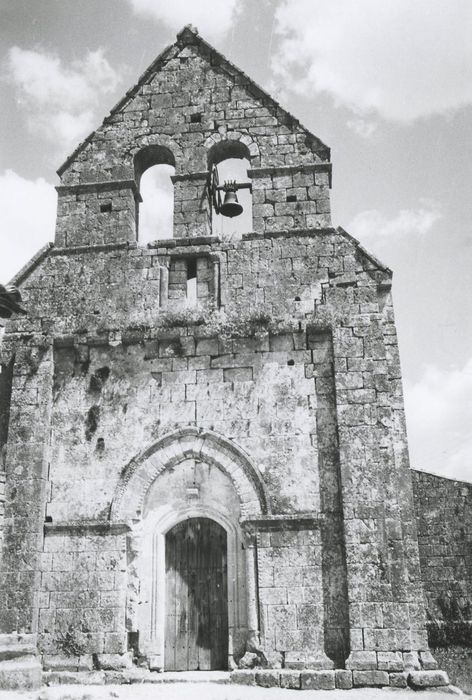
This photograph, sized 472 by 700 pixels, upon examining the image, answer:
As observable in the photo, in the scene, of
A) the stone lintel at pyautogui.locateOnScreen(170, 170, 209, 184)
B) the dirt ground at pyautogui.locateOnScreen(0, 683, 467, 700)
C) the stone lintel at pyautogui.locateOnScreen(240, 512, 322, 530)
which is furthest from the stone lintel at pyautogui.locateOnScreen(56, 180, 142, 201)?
the dirt ground at pyautogui.locateOnScreen(0, 683, 467, 700)

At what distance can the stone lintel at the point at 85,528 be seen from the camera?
366 inches

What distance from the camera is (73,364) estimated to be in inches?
408

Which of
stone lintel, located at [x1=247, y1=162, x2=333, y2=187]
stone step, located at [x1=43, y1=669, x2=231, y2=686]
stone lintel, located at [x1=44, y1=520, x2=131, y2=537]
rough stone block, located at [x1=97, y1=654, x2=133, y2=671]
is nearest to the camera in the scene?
stone step, located at [x1=43, y1=669, x2=231, y2=686]

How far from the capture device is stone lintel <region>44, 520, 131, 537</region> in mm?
9305

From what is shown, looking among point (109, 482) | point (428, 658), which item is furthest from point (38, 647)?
point (428, 658)

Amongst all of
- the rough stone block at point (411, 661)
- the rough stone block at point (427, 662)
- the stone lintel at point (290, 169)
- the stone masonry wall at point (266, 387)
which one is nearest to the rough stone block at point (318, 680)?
the stone masonry wall at point (266, 387)

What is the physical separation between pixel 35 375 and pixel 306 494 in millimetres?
4211

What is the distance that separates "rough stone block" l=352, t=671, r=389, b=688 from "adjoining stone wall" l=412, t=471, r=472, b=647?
8.39ft

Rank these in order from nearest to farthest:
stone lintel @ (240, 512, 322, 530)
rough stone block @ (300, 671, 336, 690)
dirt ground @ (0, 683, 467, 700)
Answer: dirt ground @ (0, 683, 467, 700) < rough stone block @ (300, 671, 336, 690) < stone lintel @ (240, 512, 322, 530)

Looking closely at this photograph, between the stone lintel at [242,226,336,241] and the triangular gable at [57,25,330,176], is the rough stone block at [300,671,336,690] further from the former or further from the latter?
the triangular gable at [57,25,330,176]

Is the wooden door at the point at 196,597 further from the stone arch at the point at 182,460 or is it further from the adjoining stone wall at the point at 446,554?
the adjoining stone wall at the point at 446,554

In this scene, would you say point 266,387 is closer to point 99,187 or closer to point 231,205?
point 231,205

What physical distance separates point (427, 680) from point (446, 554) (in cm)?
298

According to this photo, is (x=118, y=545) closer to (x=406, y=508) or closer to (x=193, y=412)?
(x=193, y=412)
